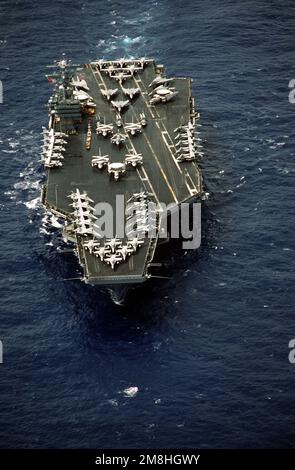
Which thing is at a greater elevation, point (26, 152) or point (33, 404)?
point (26, 152)

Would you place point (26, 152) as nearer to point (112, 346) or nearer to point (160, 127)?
point (160, 127)

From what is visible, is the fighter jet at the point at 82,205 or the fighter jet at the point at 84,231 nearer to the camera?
the fighter jet at the point at 84,231

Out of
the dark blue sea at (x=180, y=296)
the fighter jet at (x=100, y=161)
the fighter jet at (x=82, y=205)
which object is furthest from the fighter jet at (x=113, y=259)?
the fighter jet at (x=100, y=161)

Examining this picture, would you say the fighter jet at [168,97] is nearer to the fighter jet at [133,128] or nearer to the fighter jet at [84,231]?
the fighter jet at [133,128]

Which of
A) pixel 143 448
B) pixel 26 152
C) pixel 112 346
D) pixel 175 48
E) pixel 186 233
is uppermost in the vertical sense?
pixel 175 48

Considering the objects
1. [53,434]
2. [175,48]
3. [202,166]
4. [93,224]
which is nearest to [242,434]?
[53,434]

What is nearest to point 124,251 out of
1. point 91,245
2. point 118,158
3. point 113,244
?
point 113,244

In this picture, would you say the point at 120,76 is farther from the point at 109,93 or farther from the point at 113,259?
the point at 113,259
